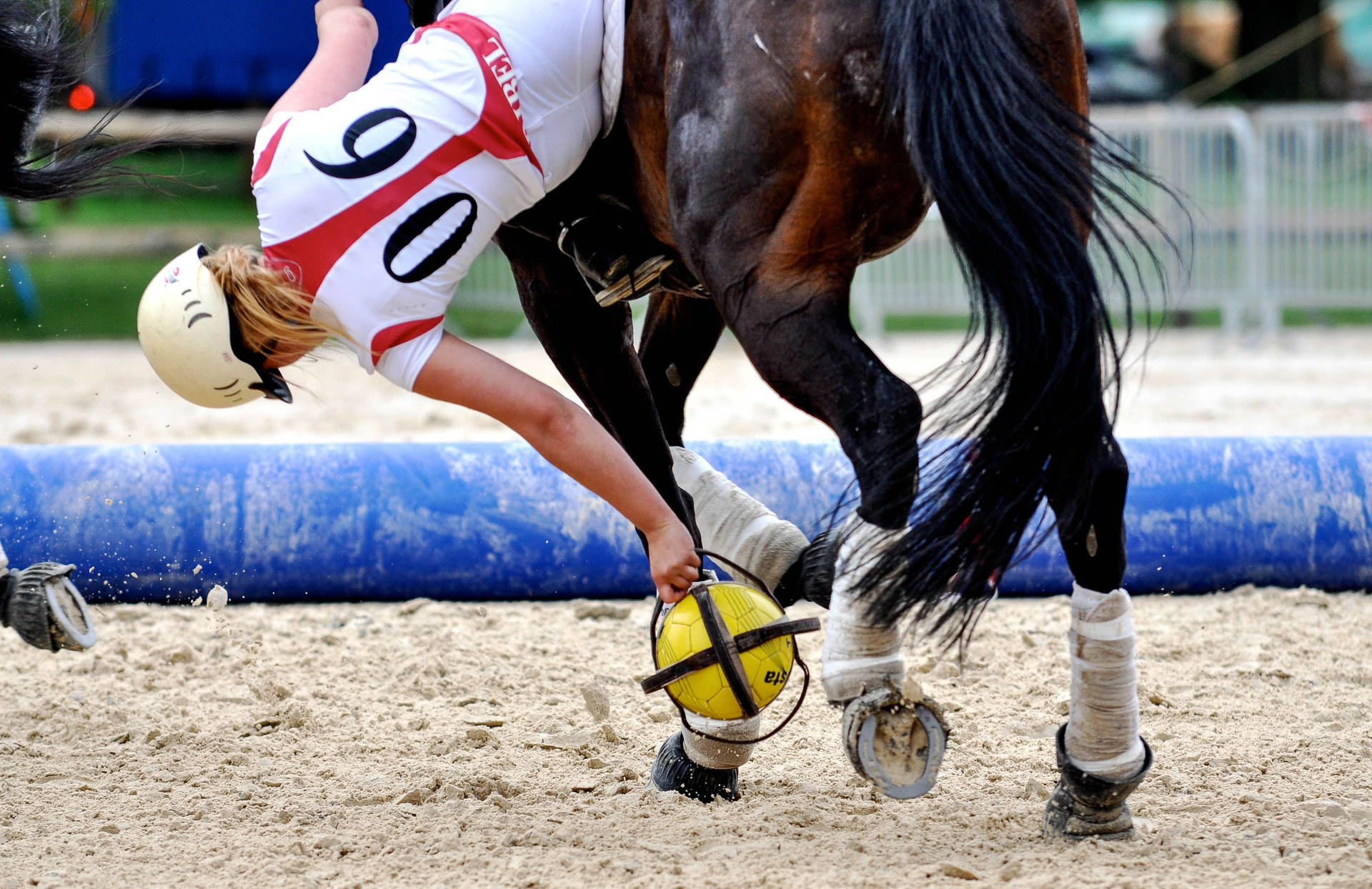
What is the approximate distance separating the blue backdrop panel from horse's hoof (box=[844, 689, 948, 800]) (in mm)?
8791

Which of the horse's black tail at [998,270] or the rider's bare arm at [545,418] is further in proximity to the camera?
the rider's bare arm at [545,418]

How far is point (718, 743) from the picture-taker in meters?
2.22

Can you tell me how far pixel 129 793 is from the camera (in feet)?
7.63

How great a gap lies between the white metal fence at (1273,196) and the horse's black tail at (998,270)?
7.26 metres

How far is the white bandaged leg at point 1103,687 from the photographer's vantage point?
1912mm

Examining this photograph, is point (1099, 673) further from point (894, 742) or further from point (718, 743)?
point (718, 743)

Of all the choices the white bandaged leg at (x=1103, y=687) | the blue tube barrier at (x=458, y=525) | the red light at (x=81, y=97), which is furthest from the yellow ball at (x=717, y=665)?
the red light at (x=81, y=97)

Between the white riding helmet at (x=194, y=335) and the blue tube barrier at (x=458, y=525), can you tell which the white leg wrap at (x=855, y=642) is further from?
the blue tube barrier at (x=458, y=525)

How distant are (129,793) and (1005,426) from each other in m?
1.65

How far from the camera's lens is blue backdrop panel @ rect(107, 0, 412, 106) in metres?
9.60

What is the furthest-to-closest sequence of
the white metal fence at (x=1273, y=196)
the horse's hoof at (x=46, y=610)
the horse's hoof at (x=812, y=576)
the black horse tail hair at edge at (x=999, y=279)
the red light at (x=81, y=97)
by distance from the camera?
the white metal fence at (x=1273, y=196) < the red light at (x=81, y=97) < the horse's hoof at (x=46, y=610) < the horse's hoof at (x=812, y=576) < the black horse tail hair at edge at (x=999, y=279)

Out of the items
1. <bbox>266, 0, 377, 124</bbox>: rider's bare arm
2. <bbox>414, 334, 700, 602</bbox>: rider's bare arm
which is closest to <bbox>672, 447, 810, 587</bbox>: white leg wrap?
<bbox>414, 334, 700, 602</bbox>: rider's bare arm

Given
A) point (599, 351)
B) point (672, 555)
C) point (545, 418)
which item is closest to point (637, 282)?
point (599, 351)

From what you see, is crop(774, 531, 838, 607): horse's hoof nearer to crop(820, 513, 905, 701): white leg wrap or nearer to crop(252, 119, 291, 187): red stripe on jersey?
crop(820, 513, 905, 701): white leg wrap
